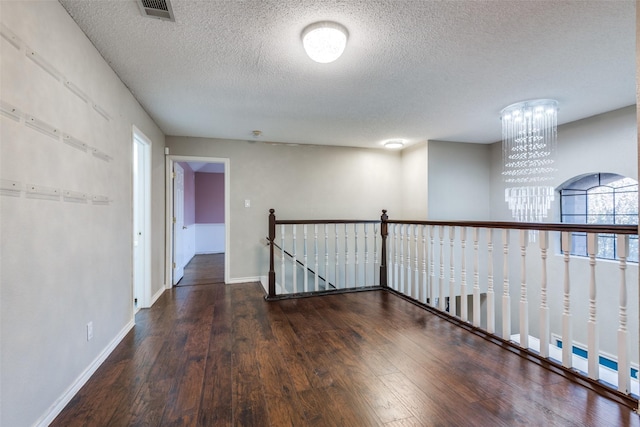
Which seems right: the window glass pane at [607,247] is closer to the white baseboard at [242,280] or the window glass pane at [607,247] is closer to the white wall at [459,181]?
the white wall at [459,181]

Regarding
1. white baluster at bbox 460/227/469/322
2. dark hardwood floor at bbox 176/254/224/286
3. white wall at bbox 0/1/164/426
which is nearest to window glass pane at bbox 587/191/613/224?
white baluster at bbox 460/227/469/322

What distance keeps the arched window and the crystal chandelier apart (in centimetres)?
37

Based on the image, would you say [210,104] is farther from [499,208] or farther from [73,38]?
[499,208]

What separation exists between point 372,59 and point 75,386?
9.68 feet

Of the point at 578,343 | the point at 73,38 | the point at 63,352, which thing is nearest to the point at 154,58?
the point at 73,38

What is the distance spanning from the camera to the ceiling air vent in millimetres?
1611

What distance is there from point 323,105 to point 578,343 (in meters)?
4.58

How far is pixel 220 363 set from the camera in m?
2.04

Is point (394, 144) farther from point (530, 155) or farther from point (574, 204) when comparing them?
point (574, 204)

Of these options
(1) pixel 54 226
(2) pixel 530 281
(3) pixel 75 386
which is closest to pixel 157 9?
(1) pixel 54 226

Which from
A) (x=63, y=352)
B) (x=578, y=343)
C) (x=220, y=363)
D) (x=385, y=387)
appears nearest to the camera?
(x=63, y=352)

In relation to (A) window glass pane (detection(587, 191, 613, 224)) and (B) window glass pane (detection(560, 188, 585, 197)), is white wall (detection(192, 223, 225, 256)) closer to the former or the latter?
(B) window glass pane (detection(560, 188, 585, 197))

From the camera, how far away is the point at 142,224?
10.9ft

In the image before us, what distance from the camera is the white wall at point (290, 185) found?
4.57 m
